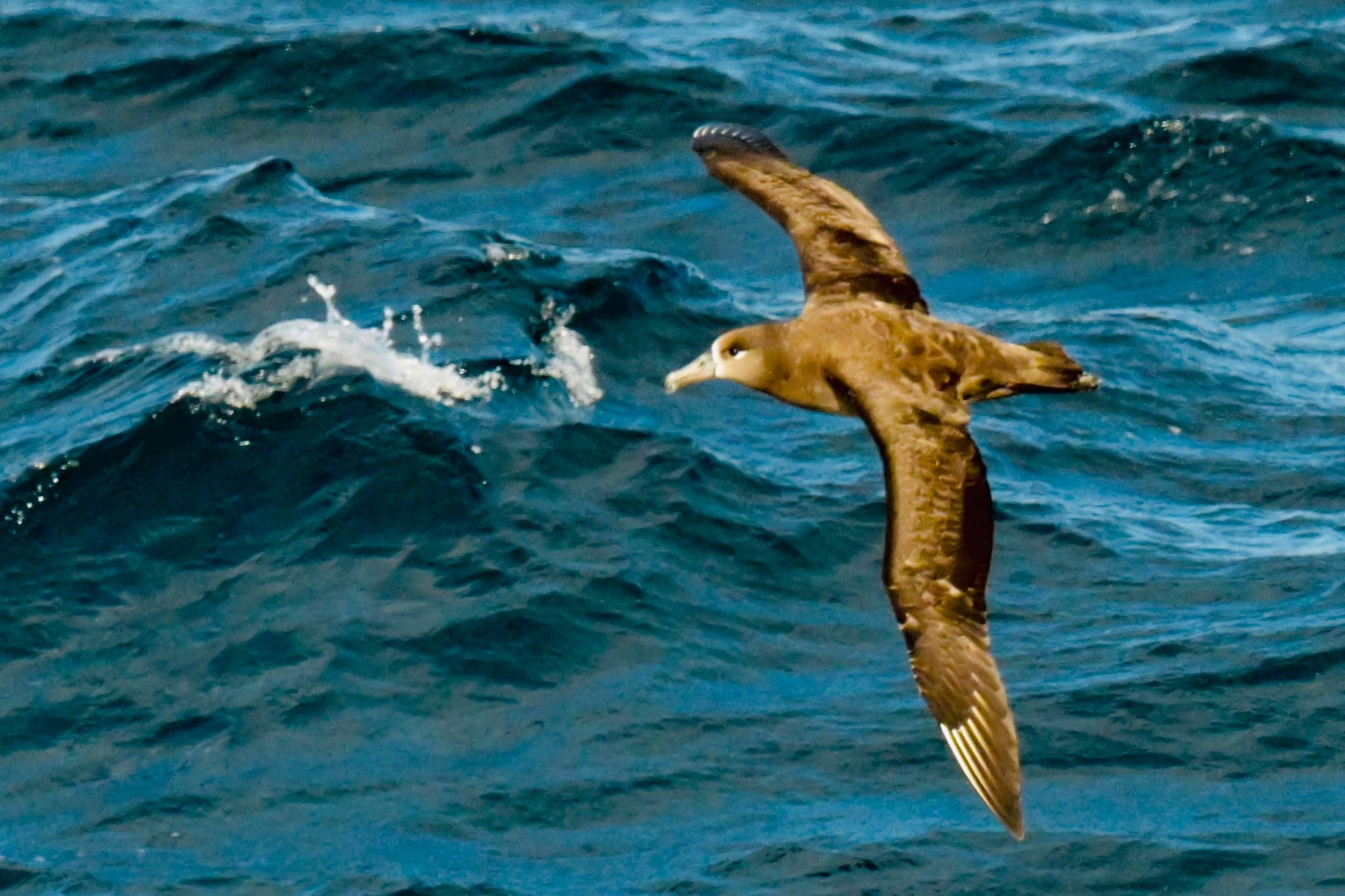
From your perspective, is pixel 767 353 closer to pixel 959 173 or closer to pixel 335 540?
pixel 335 540

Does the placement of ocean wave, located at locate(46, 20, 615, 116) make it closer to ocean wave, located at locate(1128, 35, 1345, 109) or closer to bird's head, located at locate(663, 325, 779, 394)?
ocean wave, located at locate(1128, 35, 1345, 109)

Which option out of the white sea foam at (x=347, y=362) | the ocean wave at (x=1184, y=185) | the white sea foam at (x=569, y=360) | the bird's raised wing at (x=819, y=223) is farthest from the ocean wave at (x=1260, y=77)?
the bird's raised wing at (x=819, y=223)

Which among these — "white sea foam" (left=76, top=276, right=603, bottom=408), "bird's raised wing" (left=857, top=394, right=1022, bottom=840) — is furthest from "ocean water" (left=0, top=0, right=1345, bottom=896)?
"bird's raised wing" (left=857, top=394, right=1022, bottom=840)

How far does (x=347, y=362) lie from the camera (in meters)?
13.9

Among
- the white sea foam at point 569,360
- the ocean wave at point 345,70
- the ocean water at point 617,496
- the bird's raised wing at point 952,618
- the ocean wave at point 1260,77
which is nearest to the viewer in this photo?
the bird's raised wing at point 952,618

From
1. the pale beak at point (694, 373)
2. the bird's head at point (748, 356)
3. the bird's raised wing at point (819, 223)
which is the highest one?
the bird's raised wing at point (819, 223)

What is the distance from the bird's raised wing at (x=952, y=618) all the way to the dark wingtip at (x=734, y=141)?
3.16 m

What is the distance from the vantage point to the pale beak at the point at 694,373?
9.38 m

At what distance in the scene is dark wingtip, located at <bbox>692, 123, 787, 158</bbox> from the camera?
36.3ft

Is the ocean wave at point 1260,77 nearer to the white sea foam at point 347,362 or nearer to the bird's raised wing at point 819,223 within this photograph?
the white sea foam at point 347,362

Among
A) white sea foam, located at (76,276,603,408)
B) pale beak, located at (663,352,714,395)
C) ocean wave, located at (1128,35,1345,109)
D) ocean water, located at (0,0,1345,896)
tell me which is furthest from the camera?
ocean wave, located at (1128,35,1345,109)

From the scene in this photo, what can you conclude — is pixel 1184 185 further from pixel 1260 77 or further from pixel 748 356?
pixel 748 356

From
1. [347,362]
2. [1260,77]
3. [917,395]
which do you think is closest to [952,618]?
[917,395]

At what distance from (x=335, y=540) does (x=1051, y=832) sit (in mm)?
4369
